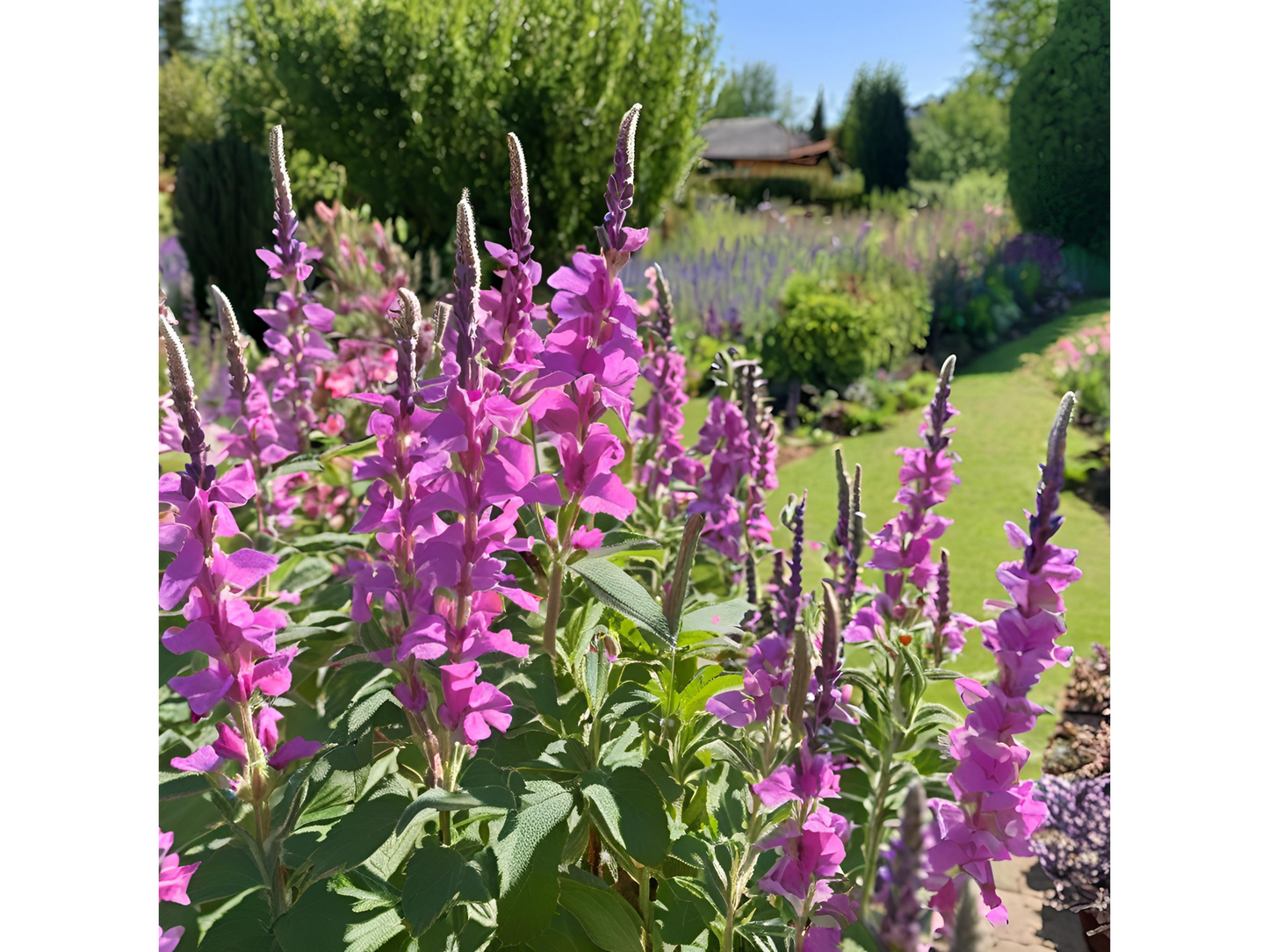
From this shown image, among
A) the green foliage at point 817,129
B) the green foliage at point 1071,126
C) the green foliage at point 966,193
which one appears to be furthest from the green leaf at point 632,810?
the green foliage at point 817,129

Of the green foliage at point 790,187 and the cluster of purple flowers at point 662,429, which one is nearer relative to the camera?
the cluster of purple flowers at point 662,429

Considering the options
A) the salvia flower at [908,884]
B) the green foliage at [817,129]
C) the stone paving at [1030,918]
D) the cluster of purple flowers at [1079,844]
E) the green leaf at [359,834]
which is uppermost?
the green foliage at [817,129]

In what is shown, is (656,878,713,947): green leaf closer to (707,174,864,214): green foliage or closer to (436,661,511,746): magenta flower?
(436,661,511,746): magenta flower

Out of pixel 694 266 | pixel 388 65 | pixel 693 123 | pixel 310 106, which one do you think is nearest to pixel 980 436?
pixel 694 266

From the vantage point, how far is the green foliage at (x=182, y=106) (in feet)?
45.0

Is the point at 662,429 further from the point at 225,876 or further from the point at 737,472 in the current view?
the point at 225,876

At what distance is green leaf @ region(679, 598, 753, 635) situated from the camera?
3.72 ft

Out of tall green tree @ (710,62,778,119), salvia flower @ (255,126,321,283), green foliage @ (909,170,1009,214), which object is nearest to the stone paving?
salvia flower @ (255,126,321,283)

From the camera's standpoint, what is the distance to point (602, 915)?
102 cm

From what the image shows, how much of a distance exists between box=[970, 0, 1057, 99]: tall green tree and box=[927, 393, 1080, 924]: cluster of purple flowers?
3774mm

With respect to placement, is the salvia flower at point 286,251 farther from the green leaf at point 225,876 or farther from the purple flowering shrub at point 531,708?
the green leaf at point 225,876

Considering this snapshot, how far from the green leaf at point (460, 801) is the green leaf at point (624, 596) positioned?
206mm

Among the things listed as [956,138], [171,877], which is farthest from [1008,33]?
[956,138]

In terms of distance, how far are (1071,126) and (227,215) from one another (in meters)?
5.39
